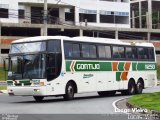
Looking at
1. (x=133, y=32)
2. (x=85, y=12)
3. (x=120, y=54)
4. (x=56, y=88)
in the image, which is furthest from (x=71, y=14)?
(x=56, y=88)

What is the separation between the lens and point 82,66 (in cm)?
2833

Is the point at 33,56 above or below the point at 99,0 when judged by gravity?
below

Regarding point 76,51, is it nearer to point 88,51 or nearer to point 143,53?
point 88,51

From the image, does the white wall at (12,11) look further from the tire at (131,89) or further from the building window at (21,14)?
the tire at (131,89)

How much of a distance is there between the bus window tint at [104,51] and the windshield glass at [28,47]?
5.11 metres

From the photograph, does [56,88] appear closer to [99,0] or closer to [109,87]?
[109,87]

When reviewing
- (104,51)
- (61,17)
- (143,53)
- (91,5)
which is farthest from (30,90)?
(91,5)

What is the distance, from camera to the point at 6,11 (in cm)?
7050

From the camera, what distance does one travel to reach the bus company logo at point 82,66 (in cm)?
2747

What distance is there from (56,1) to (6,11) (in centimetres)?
793

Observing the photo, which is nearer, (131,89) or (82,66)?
(82,66)

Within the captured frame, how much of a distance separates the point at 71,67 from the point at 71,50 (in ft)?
2.96

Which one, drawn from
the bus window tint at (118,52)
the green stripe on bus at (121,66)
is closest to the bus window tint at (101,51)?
the bus window tint at (118,52)

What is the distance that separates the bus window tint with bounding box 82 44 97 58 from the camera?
28.6 meters
